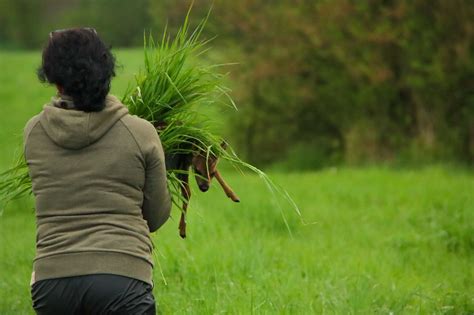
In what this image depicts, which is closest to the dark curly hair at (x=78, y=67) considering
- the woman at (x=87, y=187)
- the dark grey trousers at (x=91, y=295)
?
the woman at (x=87, y=187)

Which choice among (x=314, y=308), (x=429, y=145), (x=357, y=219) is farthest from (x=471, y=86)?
(x=314, y=308)

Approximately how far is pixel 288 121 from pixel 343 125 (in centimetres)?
157

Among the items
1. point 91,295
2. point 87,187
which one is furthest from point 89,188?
point 91,295

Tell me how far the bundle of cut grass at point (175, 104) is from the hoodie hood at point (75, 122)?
954mm

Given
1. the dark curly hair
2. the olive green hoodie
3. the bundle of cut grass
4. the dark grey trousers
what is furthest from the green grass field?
the dark grey trousers

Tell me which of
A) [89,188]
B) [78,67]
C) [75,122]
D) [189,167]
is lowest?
[189,167]

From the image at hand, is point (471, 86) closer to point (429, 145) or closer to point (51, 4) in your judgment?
point (429, 145)

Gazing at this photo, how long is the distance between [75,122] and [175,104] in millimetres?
1250

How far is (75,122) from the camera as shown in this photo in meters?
3.55

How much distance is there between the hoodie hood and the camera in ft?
11.6

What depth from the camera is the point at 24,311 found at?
6176 mm

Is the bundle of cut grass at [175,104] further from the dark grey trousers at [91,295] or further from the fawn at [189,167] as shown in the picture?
the dark grey trousers at [91,295]

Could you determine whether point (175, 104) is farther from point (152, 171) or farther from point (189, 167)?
point (152, 171)

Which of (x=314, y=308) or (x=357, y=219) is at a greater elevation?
(x=314, y=308)
